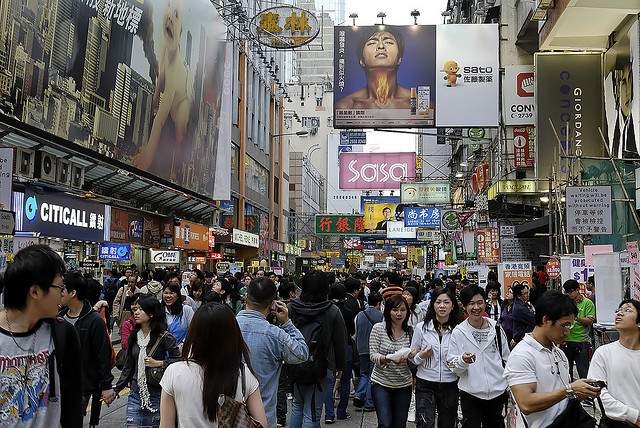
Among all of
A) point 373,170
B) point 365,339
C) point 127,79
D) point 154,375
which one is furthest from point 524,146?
point 154,375

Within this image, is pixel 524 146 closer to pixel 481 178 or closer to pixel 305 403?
pixel 481 178

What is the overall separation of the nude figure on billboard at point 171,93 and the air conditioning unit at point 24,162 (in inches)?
260

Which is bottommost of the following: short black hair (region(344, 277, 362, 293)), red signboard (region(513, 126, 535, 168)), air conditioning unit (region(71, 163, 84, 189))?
short black hair (region(344, 277, 362, 293))

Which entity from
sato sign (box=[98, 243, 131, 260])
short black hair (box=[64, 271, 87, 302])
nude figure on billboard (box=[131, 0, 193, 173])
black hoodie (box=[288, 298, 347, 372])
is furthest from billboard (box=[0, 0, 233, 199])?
black hoodie (box=[288, 298, 347, 372])

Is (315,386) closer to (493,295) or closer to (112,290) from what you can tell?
(493,295)

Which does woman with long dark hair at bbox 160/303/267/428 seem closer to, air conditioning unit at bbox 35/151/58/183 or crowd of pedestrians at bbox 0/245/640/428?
crowd of pedestrians at bbox 0/245/640/428

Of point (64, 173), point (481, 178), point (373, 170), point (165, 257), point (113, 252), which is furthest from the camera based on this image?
point (373, 170)

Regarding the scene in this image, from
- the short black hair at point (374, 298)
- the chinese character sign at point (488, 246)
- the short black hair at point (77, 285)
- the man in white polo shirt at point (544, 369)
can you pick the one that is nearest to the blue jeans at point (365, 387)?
the short black hair at point (374, 298)

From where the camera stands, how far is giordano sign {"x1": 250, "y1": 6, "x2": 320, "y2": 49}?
1126 inches

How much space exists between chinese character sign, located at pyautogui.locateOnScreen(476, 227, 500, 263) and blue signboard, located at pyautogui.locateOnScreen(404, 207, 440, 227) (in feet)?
41.5

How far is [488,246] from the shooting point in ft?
80.6

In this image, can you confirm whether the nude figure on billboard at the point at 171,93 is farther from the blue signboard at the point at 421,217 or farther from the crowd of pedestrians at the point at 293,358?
the crowd of pedestrians at the point at 293,358

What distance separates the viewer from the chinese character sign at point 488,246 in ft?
80.1

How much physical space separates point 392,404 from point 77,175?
16.2 meters
